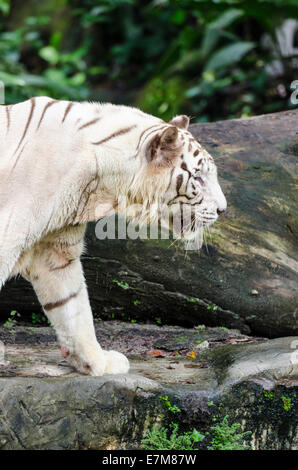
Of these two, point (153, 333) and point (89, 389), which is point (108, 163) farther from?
point (153, 333)

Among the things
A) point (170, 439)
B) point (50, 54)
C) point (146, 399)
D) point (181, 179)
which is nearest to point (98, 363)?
point (146, 399)

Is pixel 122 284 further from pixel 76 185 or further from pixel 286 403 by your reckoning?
pixel 286 403

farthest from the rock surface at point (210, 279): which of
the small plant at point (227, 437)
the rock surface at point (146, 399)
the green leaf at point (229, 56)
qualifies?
the green leaf at point (229, 56)

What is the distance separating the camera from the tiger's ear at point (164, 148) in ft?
11.3

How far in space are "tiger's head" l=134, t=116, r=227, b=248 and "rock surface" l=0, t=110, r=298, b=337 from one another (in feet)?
2.89

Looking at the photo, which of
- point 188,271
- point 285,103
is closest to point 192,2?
point 285,103

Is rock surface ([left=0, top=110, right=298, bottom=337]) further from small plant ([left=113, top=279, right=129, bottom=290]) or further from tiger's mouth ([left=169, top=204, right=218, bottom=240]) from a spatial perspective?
tiger's mouth ([left=169, top=204, right=218, bottom=240])

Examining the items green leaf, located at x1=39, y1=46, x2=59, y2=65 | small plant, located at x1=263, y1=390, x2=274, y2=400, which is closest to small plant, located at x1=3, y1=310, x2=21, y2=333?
small plant, located at x1=263, y1=390, x2=274, y2=400

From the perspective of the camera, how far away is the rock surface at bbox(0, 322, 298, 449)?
3080 mm

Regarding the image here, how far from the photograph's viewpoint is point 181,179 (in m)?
3.64

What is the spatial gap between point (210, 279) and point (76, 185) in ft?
5.36

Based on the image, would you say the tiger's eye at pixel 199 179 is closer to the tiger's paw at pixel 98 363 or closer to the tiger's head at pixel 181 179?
the tiger's head at pixel 181 179

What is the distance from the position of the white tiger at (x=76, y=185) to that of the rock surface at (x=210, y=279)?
32.1 inches

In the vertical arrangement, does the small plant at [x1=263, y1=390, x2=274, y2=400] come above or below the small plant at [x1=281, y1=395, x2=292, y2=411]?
above
